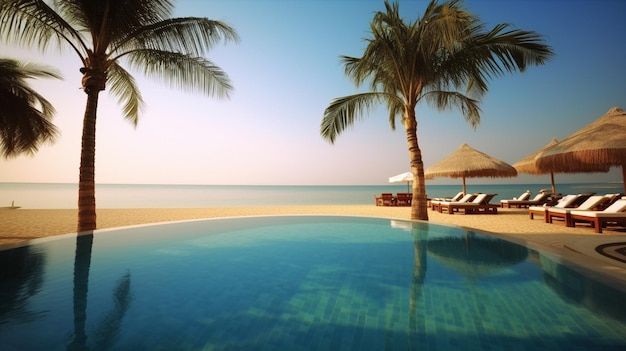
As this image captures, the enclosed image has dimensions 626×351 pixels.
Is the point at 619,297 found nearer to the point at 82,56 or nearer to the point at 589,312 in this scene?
the point at 589,312

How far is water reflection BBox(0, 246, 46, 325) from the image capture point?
8.89 ft

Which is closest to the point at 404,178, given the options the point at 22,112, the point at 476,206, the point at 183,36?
the point at 476,206

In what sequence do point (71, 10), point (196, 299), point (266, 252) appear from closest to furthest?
point (196, 299) < point (266, 252) < point (71, 10)

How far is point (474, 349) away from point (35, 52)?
1043 centimetres

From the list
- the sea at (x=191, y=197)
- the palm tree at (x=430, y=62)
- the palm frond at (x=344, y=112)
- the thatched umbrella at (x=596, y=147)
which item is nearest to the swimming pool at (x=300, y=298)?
the palm frond at (x=344, y=112)

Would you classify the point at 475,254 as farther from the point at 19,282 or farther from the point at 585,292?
the point at 19,282

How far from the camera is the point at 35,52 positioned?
6723 mm

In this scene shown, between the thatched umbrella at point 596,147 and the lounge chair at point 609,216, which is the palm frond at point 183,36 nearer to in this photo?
the lounge chair at point 609,216

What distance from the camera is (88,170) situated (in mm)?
6094

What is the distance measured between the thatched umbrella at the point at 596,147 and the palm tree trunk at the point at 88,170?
45.4ft

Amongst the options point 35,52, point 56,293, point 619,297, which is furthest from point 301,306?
point 35,52

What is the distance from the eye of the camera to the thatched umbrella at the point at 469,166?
48.4ft

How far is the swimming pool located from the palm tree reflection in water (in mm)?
16

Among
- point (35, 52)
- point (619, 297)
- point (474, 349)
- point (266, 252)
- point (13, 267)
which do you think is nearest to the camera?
point (474, 349)
